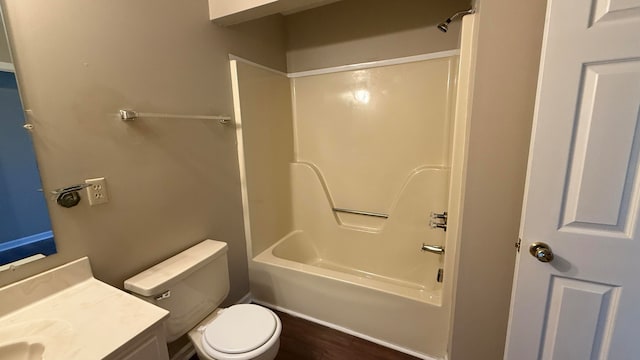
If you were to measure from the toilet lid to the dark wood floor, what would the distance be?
1.66ft

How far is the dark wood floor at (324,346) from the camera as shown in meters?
1.63

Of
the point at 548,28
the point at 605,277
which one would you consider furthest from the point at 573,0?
the point at 605,277

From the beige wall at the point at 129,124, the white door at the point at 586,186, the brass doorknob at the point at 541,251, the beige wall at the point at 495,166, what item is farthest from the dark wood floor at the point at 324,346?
the brass doorknob at the point at 541,251

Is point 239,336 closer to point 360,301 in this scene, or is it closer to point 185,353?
point 185,353

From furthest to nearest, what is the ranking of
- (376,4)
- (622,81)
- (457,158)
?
1. (376,4)
2. (457,158)
3. (622,81)

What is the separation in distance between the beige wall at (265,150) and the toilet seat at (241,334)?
2.31 feet

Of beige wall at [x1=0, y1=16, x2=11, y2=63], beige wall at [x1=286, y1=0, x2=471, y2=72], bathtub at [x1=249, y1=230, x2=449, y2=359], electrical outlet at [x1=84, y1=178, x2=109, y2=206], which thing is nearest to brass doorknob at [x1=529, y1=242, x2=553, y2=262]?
bathtub at [x1=249, y1=230, x2=449, y2=359]

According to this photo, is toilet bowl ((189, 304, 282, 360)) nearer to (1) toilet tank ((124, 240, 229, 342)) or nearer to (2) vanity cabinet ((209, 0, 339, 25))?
(1) toilet tank ((124, 240, 229, 342))

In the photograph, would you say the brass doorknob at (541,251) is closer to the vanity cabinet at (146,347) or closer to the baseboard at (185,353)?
the vanity cabinet at (146,347)

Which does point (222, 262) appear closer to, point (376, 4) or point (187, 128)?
point (187, 128)

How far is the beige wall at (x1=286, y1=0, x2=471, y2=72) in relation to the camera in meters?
1.87

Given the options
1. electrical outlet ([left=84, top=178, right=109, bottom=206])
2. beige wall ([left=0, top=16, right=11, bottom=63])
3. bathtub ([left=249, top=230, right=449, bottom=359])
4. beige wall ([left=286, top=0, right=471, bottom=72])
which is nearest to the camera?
beige wall ([left=0, top=16, right=11, bottom=63])

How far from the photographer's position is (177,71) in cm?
146

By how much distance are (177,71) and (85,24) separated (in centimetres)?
41
